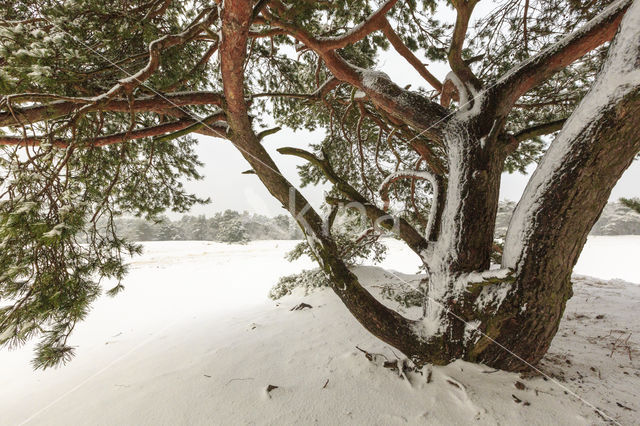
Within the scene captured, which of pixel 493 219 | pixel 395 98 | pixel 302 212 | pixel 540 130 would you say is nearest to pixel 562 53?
pixel 540 130

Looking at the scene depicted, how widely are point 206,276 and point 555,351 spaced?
11.5m

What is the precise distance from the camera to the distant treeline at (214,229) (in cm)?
2497

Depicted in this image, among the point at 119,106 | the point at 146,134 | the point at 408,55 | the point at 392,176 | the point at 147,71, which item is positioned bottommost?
the point at 392,176

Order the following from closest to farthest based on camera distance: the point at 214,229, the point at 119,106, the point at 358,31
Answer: the point at 119,106
the point at 358,31
the point at 214,229

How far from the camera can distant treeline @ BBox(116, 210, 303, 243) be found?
983 inches

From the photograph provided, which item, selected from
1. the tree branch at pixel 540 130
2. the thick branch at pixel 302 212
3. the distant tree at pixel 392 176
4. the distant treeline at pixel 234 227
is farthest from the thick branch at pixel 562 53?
the distant treeline at pixel 234 227

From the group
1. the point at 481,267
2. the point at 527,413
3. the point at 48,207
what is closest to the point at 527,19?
the point at 481,267

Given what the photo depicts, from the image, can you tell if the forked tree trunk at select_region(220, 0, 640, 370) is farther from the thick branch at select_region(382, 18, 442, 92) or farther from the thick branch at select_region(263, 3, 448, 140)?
the thick branch at select_region(382, 18, 442, 92)

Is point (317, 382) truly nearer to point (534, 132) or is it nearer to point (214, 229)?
point (534, 132)

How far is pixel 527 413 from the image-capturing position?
1.29 meters

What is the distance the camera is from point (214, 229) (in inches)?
1139

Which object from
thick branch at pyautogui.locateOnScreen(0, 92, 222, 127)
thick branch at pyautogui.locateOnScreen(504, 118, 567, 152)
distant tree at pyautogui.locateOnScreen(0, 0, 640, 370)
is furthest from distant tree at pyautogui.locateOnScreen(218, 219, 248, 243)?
thick branch at pyautogui.locateOnScreen(504, 118, 567, 152)

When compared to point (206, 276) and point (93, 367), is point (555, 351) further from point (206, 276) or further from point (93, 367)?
point (206, 276)

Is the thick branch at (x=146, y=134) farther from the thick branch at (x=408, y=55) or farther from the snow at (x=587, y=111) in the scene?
the snow at (x=587, y=111)
